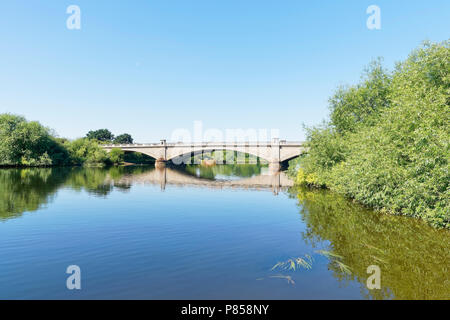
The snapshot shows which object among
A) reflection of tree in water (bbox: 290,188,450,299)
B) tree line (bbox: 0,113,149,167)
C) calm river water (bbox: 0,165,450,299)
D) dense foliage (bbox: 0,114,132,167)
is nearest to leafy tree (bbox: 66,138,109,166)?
tree line (bbox: 0,113,149,167)

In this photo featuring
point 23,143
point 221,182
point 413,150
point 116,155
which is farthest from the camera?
point 116,155

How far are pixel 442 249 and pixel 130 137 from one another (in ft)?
505

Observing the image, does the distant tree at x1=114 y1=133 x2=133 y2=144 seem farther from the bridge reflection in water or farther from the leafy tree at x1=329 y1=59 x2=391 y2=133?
the leafy tree at x1=329 y1=59 x2=391 y2=133

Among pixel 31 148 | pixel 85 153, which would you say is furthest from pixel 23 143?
pixel 85 153

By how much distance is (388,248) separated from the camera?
37.8 ft

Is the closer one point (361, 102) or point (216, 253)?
point (216, 253)

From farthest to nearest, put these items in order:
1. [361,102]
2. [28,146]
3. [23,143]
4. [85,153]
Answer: [85,153] → [28,146] → [23,143] → [361,102]

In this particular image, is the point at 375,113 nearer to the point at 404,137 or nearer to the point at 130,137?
the point at 404,137

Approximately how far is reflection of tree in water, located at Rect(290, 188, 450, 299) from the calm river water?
0.04 m

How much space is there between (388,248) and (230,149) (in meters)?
60.4

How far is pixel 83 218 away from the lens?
1619 centimetres

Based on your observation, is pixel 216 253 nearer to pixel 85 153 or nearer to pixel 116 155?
pixel 85 153

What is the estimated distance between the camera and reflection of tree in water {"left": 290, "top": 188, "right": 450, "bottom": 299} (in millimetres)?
8125
